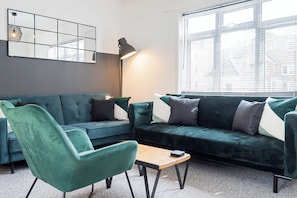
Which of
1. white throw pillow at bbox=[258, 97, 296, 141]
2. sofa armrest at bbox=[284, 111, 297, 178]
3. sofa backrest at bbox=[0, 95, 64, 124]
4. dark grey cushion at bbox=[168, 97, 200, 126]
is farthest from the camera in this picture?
sofa backrest at bbox=[0, 95, 64, 124]

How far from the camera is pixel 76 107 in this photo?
13.2 ft

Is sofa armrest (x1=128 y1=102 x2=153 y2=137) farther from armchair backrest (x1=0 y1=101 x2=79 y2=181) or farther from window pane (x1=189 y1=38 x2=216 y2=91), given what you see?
armchair backrest (x1=0 y1=101 x2=79 y2=181)

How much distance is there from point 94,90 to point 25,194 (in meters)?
2.56

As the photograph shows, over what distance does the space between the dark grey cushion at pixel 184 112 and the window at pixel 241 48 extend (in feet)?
1.74

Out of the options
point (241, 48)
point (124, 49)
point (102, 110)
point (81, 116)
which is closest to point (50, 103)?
point (81, 116)

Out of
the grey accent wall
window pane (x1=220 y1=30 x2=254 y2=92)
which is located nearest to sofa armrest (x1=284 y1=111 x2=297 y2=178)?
window pane (x1=220 y1=30 x2=254 y2=92)

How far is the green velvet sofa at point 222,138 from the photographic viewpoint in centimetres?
230

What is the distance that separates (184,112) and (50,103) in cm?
186

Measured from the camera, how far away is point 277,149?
2.34 metres

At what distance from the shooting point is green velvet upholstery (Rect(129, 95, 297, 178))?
7.55 feet

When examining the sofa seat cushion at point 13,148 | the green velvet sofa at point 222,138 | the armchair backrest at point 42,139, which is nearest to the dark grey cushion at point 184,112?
the green velvet sofa at point 222,138

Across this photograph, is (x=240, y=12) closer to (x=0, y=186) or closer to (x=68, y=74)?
(x=68, y=74)

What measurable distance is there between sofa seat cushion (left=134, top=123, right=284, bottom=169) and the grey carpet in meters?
0.24

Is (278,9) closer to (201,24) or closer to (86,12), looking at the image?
(201,24)
